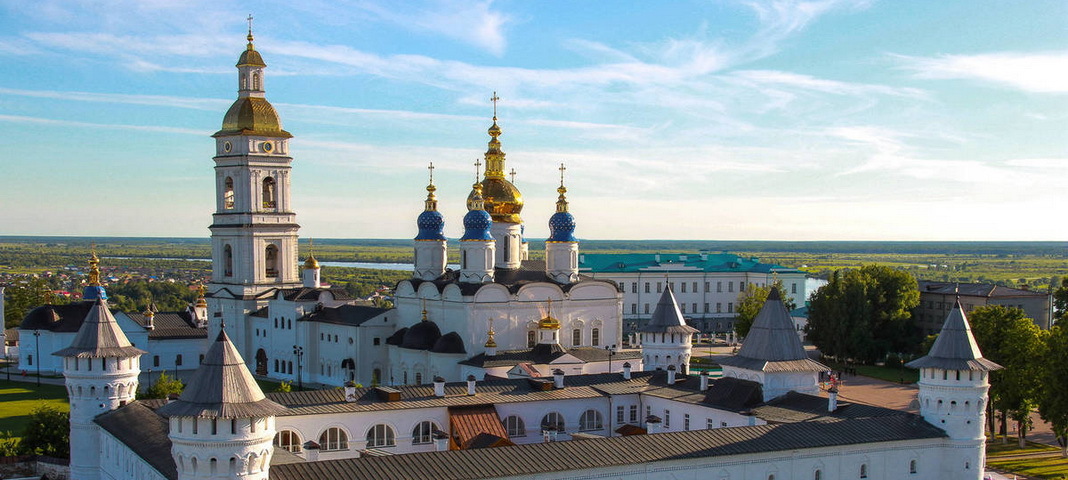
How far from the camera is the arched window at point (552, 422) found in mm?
31109

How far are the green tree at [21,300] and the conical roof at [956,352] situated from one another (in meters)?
61.7

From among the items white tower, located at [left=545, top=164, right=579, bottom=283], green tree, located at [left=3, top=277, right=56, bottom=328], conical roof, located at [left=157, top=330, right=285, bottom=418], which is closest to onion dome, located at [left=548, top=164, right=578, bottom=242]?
white tower, located at [left=545, top=164, right=579, bottom=283]

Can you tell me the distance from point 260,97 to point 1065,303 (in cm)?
4093

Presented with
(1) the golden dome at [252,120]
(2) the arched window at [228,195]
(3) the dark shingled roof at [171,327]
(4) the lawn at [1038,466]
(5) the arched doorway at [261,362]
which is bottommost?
(4) the lawn at [1038,466]

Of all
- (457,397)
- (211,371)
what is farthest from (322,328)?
(211,371)

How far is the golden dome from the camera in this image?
53.2 metres

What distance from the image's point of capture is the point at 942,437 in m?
26.2

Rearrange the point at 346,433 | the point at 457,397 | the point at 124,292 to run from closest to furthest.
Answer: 1. the point at 346,433
2. the point at 457,397
3. the point at 124,292

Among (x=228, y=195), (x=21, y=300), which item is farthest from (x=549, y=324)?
(x=21, y=300)

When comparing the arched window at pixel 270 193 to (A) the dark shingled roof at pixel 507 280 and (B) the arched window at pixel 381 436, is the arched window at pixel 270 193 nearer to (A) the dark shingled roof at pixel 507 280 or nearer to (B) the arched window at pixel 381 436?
(A) the dark shingled roof at pixel 507 280

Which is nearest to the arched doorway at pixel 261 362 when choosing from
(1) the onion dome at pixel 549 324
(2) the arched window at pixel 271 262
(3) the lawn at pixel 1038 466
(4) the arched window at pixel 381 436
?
(2) the arched window at pixel 271 262

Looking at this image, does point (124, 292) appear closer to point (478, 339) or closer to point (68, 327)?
point (68, 327)

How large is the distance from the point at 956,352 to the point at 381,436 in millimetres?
15297

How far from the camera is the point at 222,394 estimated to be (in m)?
20.1
